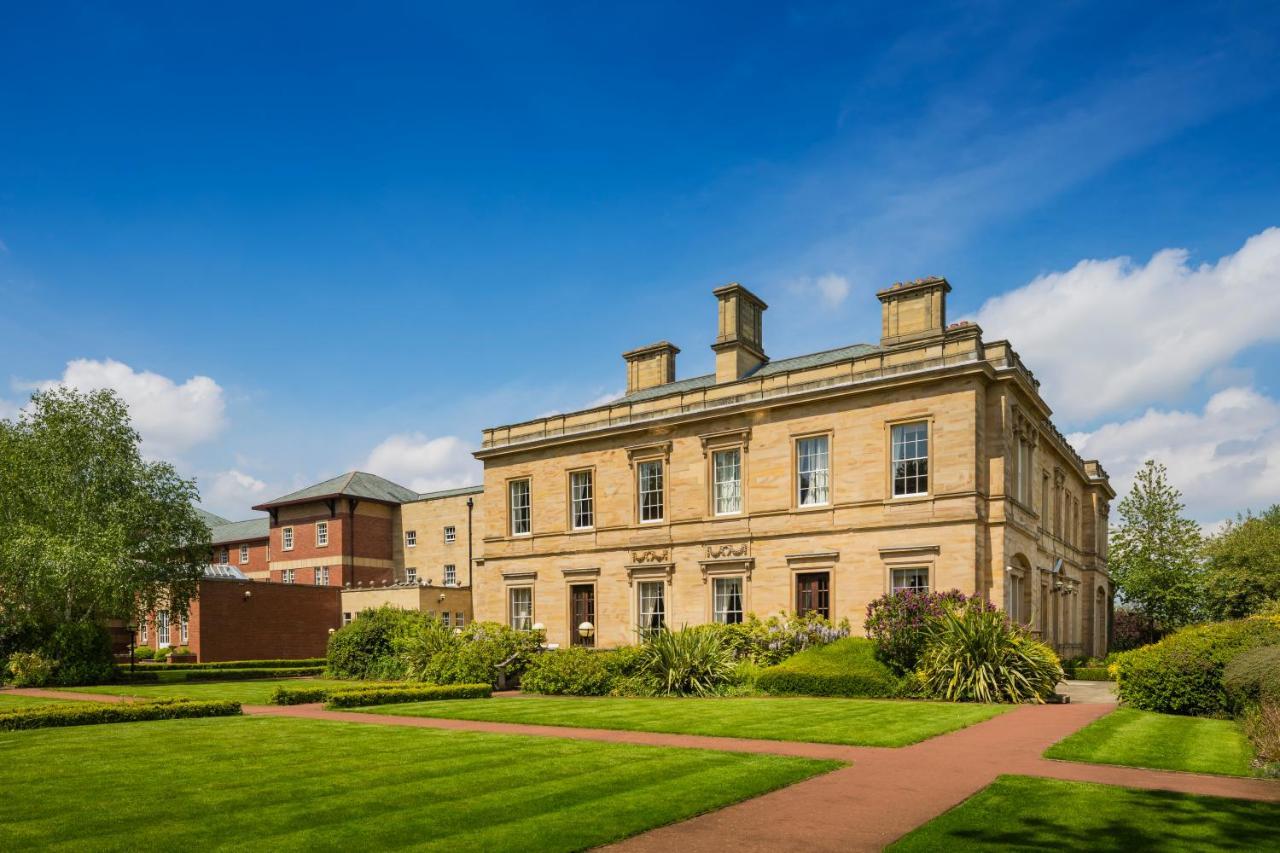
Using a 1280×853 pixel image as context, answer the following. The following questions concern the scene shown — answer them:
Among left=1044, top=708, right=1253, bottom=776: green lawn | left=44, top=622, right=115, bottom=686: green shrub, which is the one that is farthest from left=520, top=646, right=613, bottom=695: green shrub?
left=44, top=622, right=115, bottom=686: green shrub

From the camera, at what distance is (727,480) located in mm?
31688

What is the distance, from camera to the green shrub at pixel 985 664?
19953 mm

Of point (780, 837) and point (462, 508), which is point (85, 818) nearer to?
point (780, 837)

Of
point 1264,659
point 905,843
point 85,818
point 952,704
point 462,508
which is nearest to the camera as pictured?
point 905,843

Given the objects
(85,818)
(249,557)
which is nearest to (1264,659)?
(85,818)

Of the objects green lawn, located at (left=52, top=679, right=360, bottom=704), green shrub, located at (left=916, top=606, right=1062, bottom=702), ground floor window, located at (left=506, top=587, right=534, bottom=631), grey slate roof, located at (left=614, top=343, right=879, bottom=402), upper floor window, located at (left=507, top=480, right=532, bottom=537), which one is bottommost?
green lawn, located at (left=52, top=679, right=360, bottom=704)

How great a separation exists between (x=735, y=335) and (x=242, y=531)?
137 feet

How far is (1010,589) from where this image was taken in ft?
88.0

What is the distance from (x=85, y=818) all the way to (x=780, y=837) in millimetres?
6337

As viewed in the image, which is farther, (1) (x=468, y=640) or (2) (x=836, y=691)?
(1) (x=468, y=640)

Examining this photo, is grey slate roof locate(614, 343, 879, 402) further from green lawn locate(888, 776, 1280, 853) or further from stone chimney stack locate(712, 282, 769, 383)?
green lawn locate(888, 776, 1280, 853)

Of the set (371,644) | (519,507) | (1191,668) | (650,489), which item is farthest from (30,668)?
(1191,668)

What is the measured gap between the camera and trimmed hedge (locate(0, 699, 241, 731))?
16.0 meters

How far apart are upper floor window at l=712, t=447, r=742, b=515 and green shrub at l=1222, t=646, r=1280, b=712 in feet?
55.2
